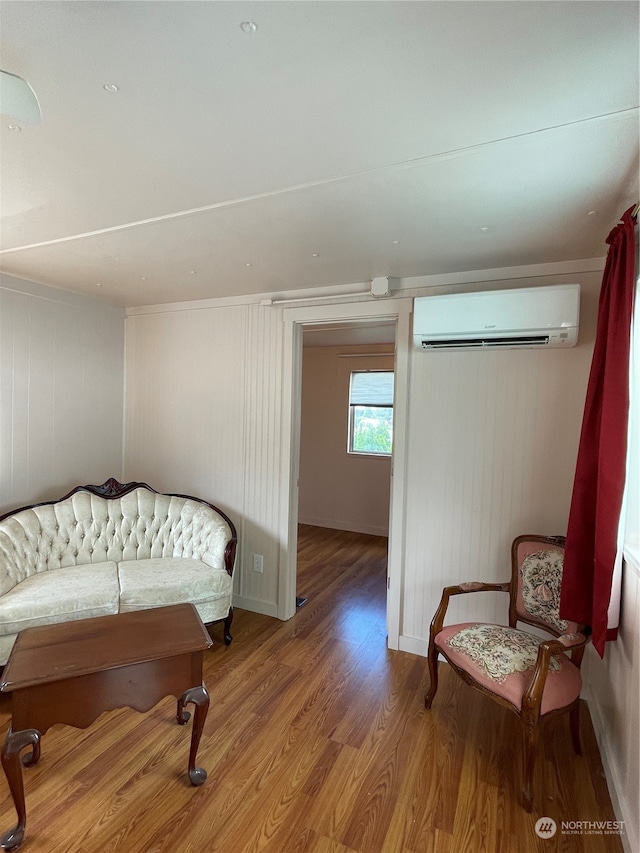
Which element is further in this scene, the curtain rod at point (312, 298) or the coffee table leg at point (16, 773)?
the curtain rod at point (312, 298)

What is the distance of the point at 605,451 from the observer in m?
1.70

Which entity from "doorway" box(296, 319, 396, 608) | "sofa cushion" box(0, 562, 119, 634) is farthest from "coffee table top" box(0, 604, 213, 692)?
"doorway" box(296, 319, 396, 608)

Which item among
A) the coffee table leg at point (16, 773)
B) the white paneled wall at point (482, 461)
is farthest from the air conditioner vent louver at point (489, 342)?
the coffee table leg at point (16, 773)

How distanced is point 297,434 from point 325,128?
2.21 m

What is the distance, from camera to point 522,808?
164 cm

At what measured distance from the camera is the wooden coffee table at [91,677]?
4.74 ft

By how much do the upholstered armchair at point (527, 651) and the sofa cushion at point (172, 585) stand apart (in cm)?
138

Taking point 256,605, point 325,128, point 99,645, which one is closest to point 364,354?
point 256,605

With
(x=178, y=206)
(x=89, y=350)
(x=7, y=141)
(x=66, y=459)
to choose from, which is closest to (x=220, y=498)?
(x=66, y=459)

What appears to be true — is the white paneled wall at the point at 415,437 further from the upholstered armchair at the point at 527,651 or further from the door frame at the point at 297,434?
the upholstered armchair at the point at 527,651

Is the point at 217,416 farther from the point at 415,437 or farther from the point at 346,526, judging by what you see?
the point at 346,526

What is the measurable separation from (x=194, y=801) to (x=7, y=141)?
2.54m

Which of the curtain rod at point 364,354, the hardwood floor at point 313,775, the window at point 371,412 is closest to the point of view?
the hardwood floor at point 313,775

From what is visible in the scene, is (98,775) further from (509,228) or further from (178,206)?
(509,228)
